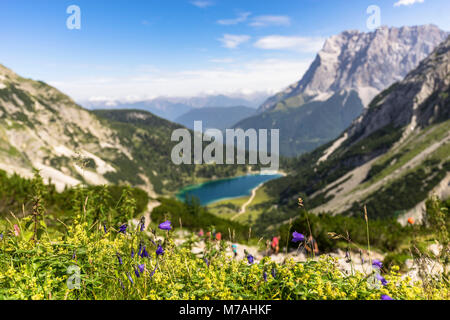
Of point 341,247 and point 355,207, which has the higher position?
point 341,247

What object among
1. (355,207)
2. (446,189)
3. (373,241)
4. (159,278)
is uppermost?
(159,278)

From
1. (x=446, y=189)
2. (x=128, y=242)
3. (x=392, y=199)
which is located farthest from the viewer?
(x=392, y=199)

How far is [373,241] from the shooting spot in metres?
23.7

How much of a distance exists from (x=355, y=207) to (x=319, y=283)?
148 m

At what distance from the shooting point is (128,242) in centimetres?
490

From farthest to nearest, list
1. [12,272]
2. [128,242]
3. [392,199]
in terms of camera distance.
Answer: [392,199], [128,242], [12,272]

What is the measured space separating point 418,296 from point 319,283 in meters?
1.30

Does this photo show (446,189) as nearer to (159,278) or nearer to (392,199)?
(392,199)
